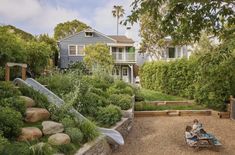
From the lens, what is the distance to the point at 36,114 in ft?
23.2

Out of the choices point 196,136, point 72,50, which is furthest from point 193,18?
point 72,50

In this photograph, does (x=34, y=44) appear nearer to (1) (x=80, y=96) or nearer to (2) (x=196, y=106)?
(1) (x=80, y=96)

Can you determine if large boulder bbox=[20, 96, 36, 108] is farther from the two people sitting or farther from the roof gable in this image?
the roof gable

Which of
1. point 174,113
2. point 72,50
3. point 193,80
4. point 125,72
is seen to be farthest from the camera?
point 125,72

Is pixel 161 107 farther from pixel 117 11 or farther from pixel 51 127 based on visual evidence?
pixel 117 11

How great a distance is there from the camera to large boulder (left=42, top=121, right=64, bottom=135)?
6.61 metres

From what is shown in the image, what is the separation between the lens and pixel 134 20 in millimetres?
5977

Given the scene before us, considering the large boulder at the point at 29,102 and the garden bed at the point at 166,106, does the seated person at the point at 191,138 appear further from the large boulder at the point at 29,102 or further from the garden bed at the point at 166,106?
the garden bed at the point at 166,106

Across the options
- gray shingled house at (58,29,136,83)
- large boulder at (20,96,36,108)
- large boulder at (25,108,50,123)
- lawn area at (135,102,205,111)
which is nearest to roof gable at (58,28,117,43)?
gray shingled house at (58,29,136,83)

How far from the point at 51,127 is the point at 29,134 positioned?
726mm

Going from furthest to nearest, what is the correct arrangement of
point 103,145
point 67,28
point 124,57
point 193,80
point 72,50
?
point 67,28 → point 72,50 → point 124,57 → point 193,80 → point 103,145

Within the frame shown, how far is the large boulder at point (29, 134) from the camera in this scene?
19.5ft

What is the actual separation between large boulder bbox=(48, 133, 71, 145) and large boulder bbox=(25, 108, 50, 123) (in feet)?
2.93

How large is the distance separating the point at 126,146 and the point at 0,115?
454 centimetres
